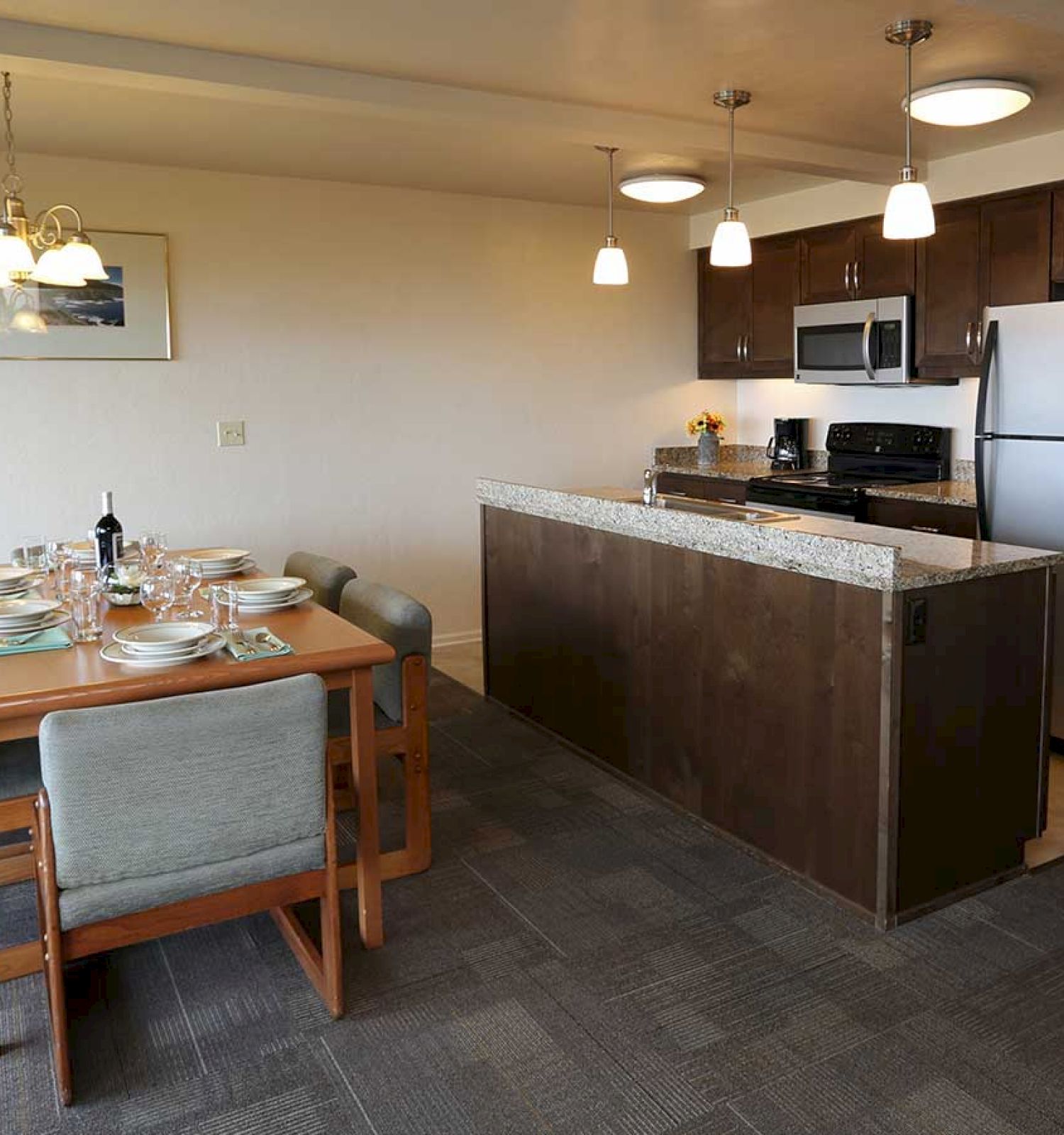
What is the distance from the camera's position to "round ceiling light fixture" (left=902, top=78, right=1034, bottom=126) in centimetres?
344

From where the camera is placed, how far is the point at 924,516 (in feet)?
15.2

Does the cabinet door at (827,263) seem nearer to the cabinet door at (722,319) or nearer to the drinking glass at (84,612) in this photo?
the cabinet door at (722,319)

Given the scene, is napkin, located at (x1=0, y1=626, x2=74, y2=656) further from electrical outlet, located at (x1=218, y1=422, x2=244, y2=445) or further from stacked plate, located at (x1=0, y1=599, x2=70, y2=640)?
electrical outlet, located at (x1=218, y1=422, x2=244, y2=445)

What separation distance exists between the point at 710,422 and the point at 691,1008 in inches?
171

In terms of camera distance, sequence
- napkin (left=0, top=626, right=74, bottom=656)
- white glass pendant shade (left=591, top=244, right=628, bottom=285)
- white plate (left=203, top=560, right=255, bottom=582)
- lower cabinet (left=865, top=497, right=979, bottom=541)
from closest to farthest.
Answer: napkin (left=0, top=626, right=74, bottom=656), white plate (left=203, top=560, right=255, bottom=582), white glass pendant shade (left=591, top=244, right=628, bottom=285), lower cabinet (left=865, top=497, right=979, bottom=541)

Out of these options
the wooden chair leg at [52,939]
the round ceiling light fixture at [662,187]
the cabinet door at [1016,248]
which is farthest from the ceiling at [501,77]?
the wooden chair leg at [52,939]

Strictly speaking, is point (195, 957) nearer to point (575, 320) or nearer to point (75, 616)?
point (75, 616)

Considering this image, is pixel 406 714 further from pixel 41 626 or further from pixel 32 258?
pixel 32 258

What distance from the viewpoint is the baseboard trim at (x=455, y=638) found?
571 cm

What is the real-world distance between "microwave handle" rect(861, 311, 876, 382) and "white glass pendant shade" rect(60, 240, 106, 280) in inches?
138

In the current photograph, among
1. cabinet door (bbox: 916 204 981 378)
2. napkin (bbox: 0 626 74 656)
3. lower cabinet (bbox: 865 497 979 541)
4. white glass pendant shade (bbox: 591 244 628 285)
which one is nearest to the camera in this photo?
napkin (bbox: 0 626 74 656)

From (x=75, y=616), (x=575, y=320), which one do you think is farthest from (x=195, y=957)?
(x=575, y=320)

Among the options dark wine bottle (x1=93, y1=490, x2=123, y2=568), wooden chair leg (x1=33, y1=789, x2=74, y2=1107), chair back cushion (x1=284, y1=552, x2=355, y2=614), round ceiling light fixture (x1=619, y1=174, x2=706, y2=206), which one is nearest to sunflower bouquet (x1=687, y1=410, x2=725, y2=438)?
round ceiling light fixture (x1=619, y1=174, x2=706, y2=206)

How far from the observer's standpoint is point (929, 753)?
8.91ft
